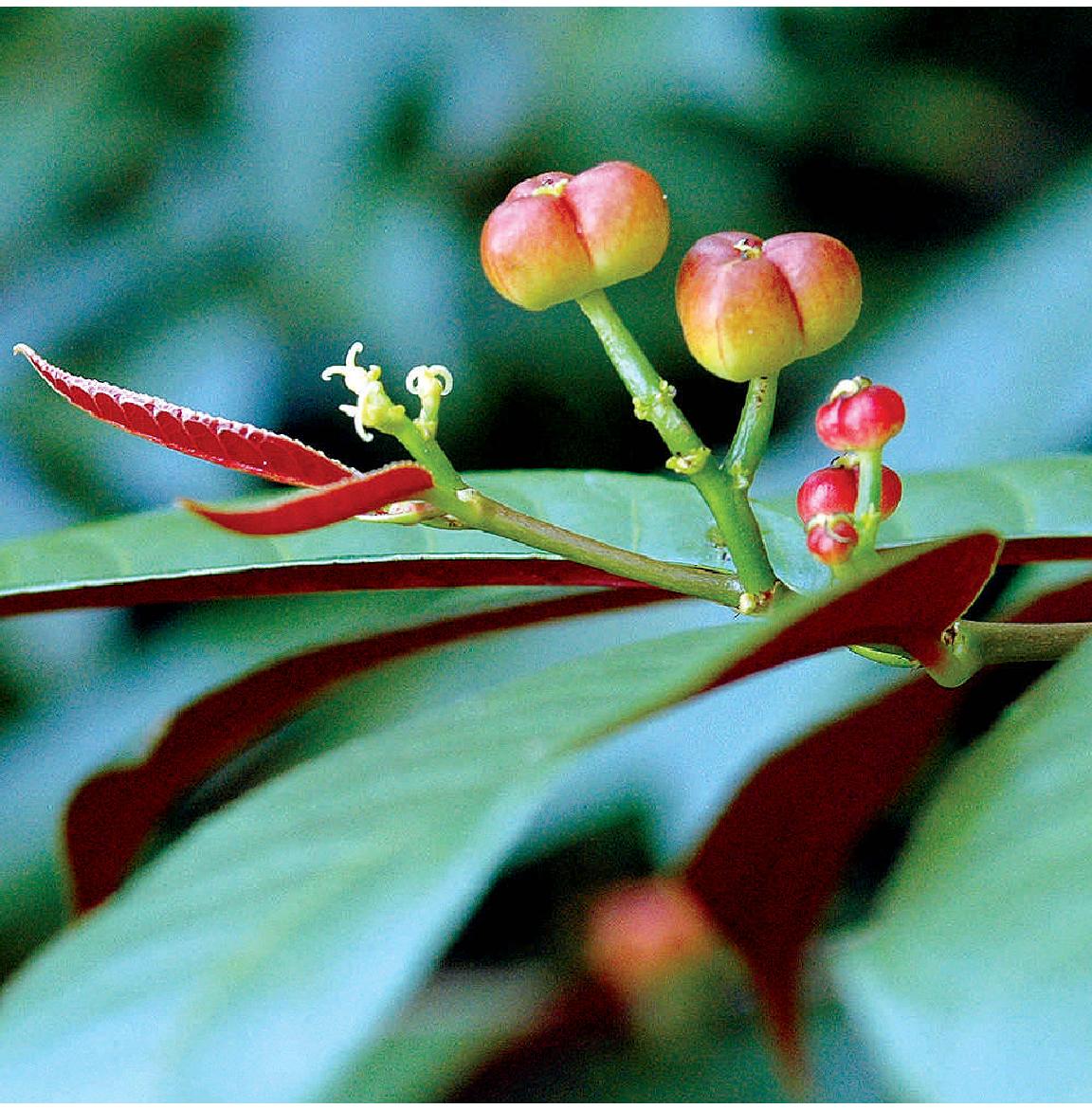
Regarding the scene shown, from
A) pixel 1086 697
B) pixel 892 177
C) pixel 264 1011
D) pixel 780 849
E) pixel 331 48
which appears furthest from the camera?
pixel 892 177

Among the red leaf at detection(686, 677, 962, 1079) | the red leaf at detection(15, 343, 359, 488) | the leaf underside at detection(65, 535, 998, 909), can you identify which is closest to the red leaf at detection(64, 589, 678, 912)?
the leaf underside at detection(65, 535, 998, 909)

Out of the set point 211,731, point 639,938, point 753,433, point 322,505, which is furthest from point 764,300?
point 639,938

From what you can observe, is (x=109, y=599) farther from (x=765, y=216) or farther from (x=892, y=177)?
(x=892, y=177)

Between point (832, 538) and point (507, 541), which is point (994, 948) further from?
point (507, 541)

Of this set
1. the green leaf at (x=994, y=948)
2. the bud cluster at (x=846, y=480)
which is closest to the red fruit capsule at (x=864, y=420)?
the bud cluster at (x=846, y=480)

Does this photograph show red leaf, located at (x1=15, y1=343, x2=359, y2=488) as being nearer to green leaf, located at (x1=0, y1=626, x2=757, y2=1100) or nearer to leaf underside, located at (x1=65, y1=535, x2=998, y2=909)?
green leaf, located at (x1=0, y1=626, x2=757, y2=1100)

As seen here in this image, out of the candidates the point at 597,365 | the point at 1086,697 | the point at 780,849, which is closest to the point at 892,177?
the point at 597,365
